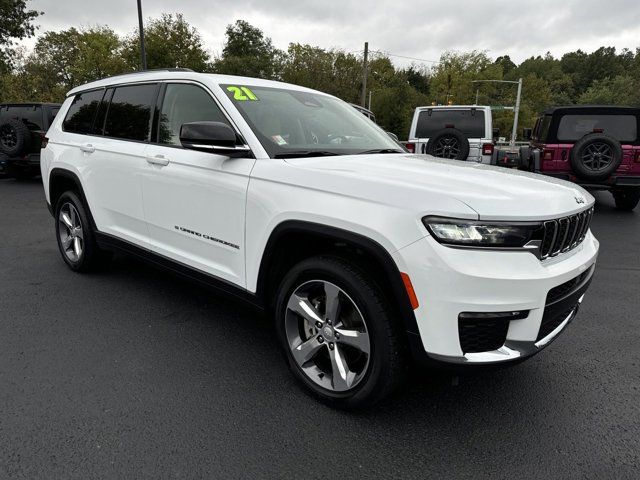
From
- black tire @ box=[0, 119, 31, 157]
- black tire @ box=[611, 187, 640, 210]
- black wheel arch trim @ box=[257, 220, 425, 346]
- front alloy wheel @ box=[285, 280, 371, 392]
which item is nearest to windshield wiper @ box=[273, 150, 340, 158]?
black wheel arch trim @ box=[257, 220, 425, 346]

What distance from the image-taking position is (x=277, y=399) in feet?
8.70

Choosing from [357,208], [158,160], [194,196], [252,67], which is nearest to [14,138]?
[158,160]

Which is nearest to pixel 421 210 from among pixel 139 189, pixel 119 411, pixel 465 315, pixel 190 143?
pixel 465 315

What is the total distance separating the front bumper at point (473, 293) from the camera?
199cm

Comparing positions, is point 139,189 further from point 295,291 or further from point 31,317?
point 295,291

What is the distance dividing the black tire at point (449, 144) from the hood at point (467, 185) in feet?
22.3

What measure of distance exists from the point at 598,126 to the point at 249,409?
8300 millimetres

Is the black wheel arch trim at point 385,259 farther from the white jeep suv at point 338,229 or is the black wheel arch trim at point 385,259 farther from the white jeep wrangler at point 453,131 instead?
the white jeep wrangler at point 453,131

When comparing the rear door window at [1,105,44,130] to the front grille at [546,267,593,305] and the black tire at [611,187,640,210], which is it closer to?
the front grille at [546,267,593,305]

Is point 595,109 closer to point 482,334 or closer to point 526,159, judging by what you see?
point 526,159

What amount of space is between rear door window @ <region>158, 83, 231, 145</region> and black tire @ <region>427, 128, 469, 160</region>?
22.3ft

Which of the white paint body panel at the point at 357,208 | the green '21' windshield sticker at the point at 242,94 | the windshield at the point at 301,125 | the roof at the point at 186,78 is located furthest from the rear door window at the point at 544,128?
the green '21' windshield sticker at the point at 242,94

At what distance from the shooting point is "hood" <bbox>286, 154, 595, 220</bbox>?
2.06 m

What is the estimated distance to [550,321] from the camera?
2.26m
